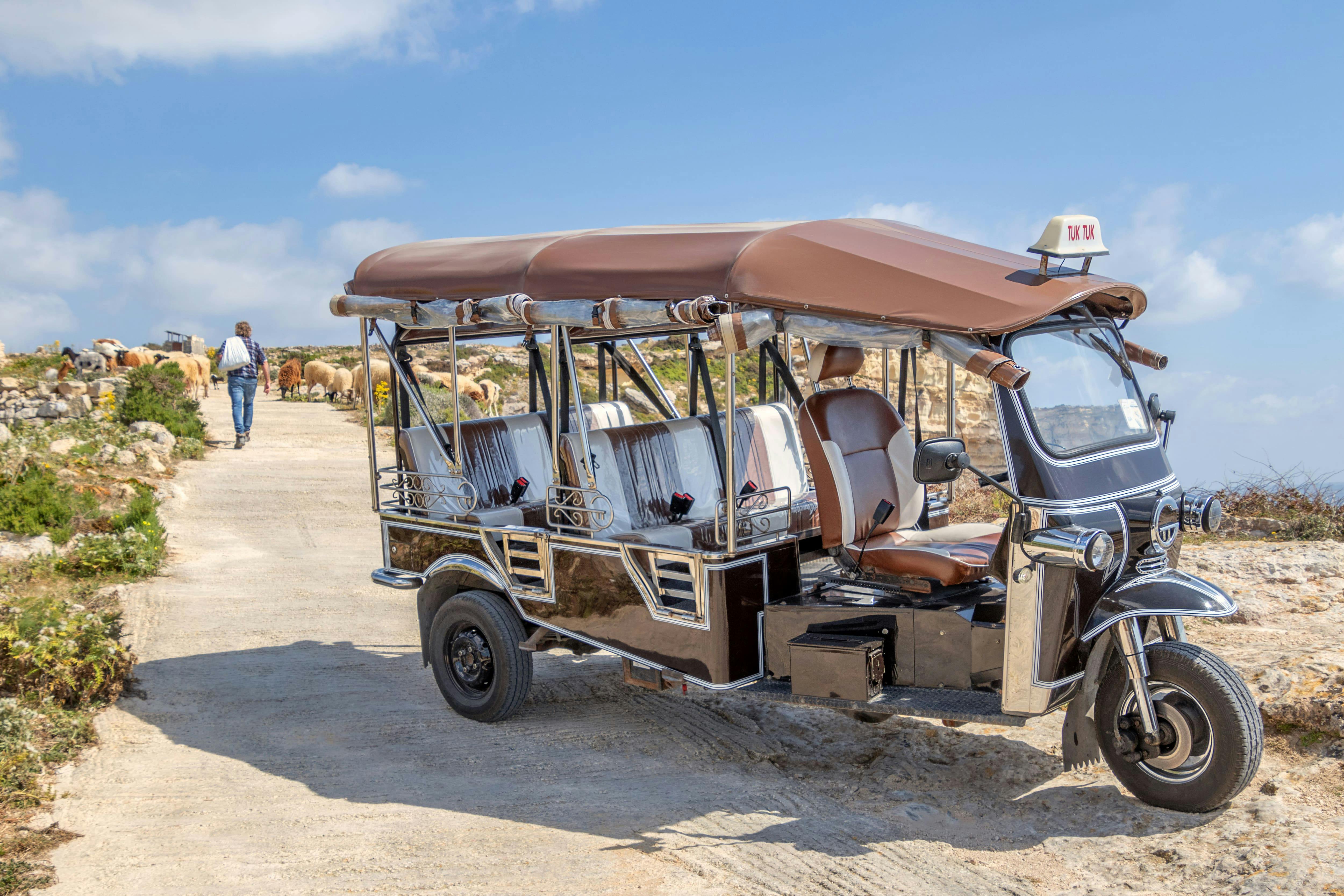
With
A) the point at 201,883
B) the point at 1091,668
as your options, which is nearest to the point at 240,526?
the point at 201,883

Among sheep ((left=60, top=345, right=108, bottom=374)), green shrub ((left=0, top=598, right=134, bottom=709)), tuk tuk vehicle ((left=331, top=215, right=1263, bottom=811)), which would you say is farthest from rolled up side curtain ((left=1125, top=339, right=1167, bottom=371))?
sheep ((left=60, top=345, right=108, bottom=374))

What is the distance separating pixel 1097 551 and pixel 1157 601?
43cm

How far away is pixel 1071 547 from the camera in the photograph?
4.39m

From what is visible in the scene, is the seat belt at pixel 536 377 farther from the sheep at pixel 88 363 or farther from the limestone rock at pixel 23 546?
the sheep at pixel 88 363

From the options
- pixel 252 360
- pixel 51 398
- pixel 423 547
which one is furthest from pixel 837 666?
pixel 51 398

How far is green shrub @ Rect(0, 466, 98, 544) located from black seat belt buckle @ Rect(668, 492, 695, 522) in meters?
Result: 7.68

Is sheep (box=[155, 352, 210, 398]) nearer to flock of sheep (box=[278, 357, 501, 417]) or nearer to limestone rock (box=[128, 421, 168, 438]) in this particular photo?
flock of sheep (box=[278, 357, 501, 417])

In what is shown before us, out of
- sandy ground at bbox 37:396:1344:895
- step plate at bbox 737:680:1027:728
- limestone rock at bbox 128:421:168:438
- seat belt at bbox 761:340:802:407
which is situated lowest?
sandy ground at bbox 37:396:1344:895

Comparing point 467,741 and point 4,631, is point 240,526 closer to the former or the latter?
point 4,631

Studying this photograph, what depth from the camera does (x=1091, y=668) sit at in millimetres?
4688

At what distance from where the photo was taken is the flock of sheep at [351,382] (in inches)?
941

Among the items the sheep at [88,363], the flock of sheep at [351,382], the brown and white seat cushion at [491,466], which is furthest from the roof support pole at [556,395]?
the sheep at [88,363]

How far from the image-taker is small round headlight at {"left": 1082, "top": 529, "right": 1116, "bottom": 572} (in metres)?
4.38

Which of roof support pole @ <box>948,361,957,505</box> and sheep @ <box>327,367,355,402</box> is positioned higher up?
sheep @ <box>327,367,355,402</box>
